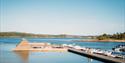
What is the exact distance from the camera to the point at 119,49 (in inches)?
1768

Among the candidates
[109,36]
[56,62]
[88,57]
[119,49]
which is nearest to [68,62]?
[56,62]

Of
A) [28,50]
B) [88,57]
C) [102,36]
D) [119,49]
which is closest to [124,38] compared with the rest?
[102,36]

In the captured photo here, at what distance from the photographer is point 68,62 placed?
26516mm

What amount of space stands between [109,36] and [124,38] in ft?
34.8

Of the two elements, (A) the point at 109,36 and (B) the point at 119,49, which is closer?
(B) the point at 119,49

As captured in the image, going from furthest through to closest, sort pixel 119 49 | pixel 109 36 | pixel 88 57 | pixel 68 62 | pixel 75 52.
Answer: pixel 109 36 < pixel 119 49 < pixel 75 52 < pixel 88 57 < pixel 68 62

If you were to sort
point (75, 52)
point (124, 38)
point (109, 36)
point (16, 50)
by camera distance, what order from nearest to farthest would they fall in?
point (75, 52) → point (16, 50) → point (124, 38) → point (109, 36)

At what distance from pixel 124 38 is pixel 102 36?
1387 centimetres

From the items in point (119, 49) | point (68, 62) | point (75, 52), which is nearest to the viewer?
point (68, 62)

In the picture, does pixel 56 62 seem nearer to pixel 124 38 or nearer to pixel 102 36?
pixel 124 38

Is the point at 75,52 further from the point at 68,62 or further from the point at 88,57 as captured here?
the point at 68,62

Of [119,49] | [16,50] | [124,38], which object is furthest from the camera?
[124,38]

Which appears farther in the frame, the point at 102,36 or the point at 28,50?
the point at 102,36

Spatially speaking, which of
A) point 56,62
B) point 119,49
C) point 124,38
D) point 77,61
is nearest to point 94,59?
point 77,61
